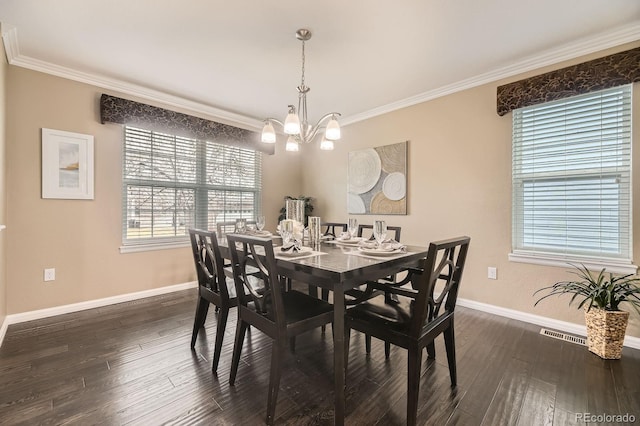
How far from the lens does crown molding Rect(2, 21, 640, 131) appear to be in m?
2.31

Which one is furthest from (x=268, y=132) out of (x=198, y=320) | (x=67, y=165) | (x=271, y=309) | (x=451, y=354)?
(x=67, y=165)

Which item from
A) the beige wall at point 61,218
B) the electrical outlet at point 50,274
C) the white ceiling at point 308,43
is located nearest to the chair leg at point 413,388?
the white ceiling at point 308,43

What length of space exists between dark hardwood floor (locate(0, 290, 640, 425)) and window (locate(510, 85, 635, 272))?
0.84 metres

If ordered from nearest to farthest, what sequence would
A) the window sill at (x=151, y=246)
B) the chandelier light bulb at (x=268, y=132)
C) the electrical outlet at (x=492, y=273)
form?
the chandelier light bulb at (x=268, y=132) → the electrical outlet at (x=492, y=273) → the window sill at (x=151, y=246)

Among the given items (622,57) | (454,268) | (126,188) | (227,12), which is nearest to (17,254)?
(126,188)

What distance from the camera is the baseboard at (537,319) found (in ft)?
7.47

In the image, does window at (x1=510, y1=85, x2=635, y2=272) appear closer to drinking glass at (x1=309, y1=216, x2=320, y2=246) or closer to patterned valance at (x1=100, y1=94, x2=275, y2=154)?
drinking glass at (x1=309, y1=216, x2=320, y2=246)

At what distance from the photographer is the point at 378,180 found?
396cm

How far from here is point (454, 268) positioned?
5.30ft

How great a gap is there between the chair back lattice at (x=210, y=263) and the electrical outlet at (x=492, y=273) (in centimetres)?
269

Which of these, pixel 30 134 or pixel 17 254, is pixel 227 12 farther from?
pixel 17 254

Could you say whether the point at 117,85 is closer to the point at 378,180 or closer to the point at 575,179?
the point at 378,180

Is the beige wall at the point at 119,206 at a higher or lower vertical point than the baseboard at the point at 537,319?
higher

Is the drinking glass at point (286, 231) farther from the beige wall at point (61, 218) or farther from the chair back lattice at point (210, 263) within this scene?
the beige wall at point (61, 218)
